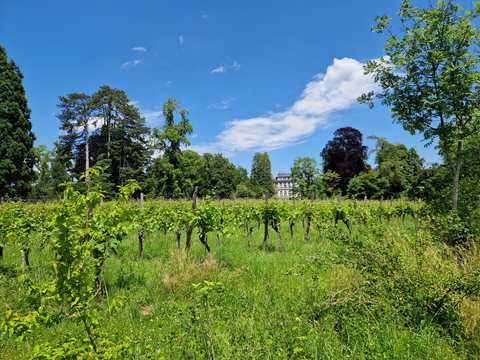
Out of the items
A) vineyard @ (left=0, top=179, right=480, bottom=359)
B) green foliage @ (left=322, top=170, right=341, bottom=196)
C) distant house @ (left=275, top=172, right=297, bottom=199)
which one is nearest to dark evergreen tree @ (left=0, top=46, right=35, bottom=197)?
vineyard @ (left=0, top=179, right=480, bottom=359)

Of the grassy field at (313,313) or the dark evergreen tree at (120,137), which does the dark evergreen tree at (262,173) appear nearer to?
the dark evergreen tree at (120,137)

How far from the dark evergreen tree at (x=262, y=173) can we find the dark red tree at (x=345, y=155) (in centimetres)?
2120

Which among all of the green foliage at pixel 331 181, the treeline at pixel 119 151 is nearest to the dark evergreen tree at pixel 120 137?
the treeline at pixel 119 151

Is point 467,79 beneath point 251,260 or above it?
above

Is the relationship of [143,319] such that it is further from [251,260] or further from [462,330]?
[462,330]

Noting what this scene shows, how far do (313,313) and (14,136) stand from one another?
3057 centimetres

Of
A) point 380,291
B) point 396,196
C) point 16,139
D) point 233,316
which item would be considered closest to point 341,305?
point 380,291

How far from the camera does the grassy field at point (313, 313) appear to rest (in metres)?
2.50

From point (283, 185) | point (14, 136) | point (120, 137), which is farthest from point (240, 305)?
point (283, 185)

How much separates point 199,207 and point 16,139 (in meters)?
27.4

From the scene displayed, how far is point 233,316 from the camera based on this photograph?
11.0ft

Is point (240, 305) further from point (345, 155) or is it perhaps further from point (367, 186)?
point (345, 155)

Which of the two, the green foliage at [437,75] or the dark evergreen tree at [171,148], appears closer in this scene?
the green foliage at [437,75]

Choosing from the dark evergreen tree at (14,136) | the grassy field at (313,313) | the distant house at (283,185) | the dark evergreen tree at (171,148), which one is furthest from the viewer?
the distant house at (283,185)
